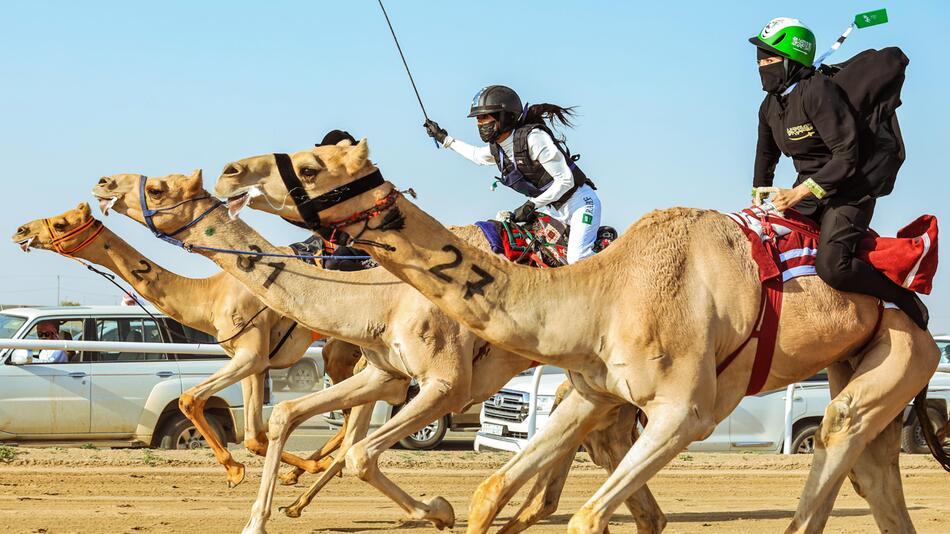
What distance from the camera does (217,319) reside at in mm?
13102

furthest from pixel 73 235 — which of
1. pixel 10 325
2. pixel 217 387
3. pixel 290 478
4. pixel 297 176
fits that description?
pixel 297 176

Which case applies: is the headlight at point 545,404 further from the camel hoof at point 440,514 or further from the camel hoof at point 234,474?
the camel hoof at point 440,514

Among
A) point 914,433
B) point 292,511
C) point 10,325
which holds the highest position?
point 10,325

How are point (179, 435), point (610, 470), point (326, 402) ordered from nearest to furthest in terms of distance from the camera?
point (610, 470) → point (326, 402) → point (179, 435)

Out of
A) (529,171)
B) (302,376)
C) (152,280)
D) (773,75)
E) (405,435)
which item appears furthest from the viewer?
(302,376)

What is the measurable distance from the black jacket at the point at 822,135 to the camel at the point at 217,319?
238 inches

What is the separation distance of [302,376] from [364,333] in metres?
7.84

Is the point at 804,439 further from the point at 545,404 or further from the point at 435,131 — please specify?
the point at 435,131

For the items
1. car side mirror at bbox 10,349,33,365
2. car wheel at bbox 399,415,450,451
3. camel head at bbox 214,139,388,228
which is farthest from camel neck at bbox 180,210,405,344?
car wheel at bbox 399,415,450,451

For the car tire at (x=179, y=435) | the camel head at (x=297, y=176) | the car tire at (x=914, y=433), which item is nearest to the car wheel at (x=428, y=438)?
the car tire at (x=179, y=435)

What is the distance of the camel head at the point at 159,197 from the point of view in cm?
1000

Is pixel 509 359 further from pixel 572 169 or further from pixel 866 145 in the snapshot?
pixel 866 145

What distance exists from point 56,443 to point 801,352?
37.1 ft

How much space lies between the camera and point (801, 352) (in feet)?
25.1
